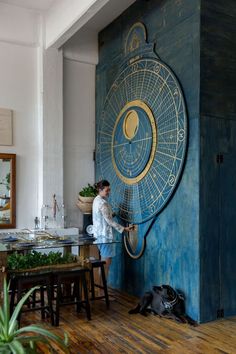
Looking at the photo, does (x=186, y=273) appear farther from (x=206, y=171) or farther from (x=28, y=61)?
(x=28, y=61)

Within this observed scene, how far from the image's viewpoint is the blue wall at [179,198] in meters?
3.75

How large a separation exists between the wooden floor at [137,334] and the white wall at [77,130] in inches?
79.7

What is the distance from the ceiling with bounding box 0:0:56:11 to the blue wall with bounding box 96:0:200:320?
1226 millimetres

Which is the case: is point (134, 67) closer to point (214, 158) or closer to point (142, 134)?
point (142, 134)

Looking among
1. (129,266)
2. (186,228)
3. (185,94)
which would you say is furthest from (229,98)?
(129,266)

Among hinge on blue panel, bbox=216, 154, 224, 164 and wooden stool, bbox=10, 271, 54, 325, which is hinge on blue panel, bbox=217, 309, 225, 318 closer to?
hinge on blue panel, bbox=216, 154, 224, 164

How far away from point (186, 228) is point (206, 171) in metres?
0.61

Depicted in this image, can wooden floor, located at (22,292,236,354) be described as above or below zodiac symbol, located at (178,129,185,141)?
below

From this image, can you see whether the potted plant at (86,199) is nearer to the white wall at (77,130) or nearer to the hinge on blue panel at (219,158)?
the white wall at (77,130)

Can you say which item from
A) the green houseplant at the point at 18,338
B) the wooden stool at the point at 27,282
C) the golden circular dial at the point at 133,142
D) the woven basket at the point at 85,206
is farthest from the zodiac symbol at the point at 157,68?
the green houseplant at the point at 18,338

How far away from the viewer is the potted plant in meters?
5.45

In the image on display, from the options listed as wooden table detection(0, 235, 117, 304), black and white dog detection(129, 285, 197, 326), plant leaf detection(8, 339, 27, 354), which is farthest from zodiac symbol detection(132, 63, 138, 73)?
plant leaf detection(8, 339, 27, 354)

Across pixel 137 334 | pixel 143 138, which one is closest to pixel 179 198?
pixel 143 138

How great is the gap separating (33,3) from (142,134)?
2.41 m
